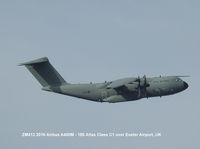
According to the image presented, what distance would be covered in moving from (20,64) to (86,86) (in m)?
7.73

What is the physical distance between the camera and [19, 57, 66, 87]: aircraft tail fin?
48.4 m

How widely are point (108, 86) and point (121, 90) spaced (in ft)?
4.86

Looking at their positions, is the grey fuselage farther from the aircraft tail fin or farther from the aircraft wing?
the aircraft wing


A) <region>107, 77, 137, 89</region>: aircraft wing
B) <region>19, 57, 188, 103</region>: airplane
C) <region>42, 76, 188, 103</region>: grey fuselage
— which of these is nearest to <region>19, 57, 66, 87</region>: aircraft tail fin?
<region>19, 57, 188, 103</region>: airplane

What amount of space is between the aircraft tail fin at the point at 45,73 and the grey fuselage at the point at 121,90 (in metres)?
0.63

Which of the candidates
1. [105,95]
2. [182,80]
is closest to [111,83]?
[105,95]

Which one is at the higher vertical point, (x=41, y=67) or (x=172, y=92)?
(x=41, y=67)

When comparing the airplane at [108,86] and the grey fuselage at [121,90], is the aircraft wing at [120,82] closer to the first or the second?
the airplane at [108,86]

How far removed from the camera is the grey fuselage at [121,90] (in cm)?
4731

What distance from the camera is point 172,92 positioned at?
4869 cm

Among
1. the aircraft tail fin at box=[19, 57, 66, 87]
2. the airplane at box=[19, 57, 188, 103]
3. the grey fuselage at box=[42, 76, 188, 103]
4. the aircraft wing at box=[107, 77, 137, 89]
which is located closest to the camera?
the aircraft wing at box=[107, 77, 137, 89]

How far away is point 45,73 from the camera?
49.2 m

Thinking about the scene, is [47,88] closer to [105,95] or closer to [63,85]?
[63,85]

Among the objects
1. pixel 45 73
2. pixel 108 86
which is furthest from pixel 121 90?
pixel 45 73
